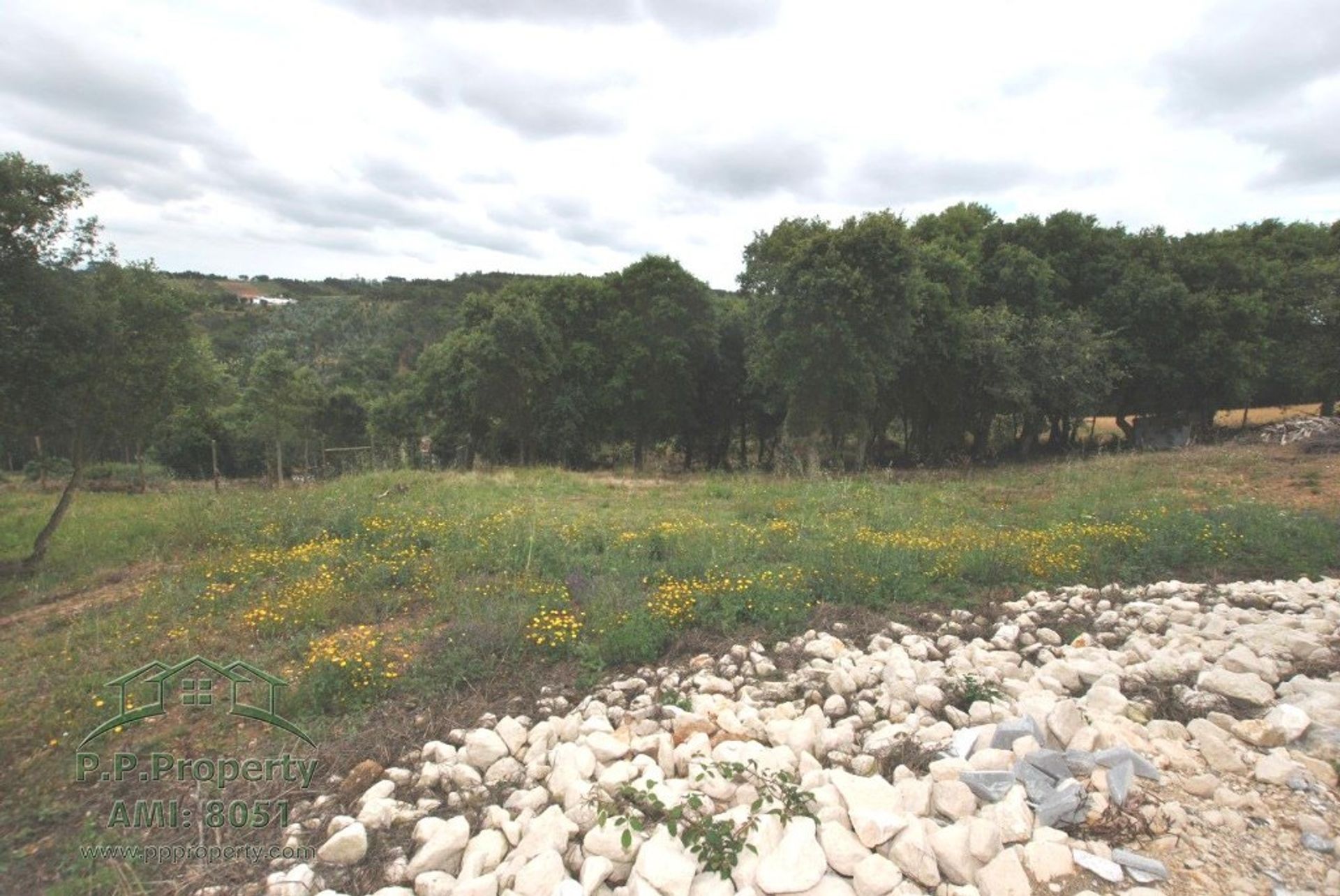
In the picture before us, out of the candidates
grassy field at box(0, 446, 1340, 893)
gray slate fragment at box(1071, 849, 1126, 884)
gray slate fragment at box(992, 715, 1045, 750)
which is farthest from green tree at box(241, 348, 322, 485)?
gray slate fragment at box(1071, 849, 1126, 884)

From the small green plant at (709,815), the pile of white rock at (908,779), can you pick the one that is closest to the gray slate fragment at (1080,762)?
the pile of white rock at (908,779)

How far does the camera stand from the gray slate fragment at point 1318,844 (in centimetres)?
304

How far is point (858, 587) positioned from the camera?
21.7 feet

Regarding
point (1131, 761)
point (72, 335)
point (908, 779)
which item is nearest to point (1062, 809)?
point (1131, 761)

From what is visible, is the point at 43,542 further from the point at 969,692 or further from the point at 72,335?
the point at 969,692

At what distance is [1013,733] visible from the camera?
12.5 ft

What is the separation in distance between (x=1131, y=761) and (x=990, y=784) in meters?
0.80

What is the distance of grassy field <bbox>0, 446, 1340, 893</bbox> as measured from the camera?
4500 mm

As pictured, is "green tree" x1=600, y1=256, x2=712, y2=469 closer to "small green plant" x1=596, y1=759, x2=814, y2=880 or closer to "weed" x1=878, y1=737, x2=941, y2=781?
"weed" x1=878, y1=737, x2=941, y2=781

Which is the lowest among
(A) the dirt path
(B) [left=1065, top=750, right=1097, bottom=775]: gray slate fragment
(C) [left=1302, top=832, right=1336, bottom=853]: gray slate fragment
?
(A) the dirt path

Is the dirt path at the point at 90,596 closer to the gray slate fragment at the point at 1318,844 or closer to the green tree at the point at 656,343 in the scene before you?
the gray slate fragment at the point at 1318,844

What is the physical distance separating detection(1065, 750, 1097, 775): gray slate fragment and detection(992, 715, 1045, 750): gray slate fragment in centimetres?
21

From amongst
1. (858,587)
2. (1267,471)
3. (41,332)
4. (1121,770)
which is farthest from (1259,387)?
(41,332)

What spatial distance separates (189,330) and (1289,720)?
521 inches
